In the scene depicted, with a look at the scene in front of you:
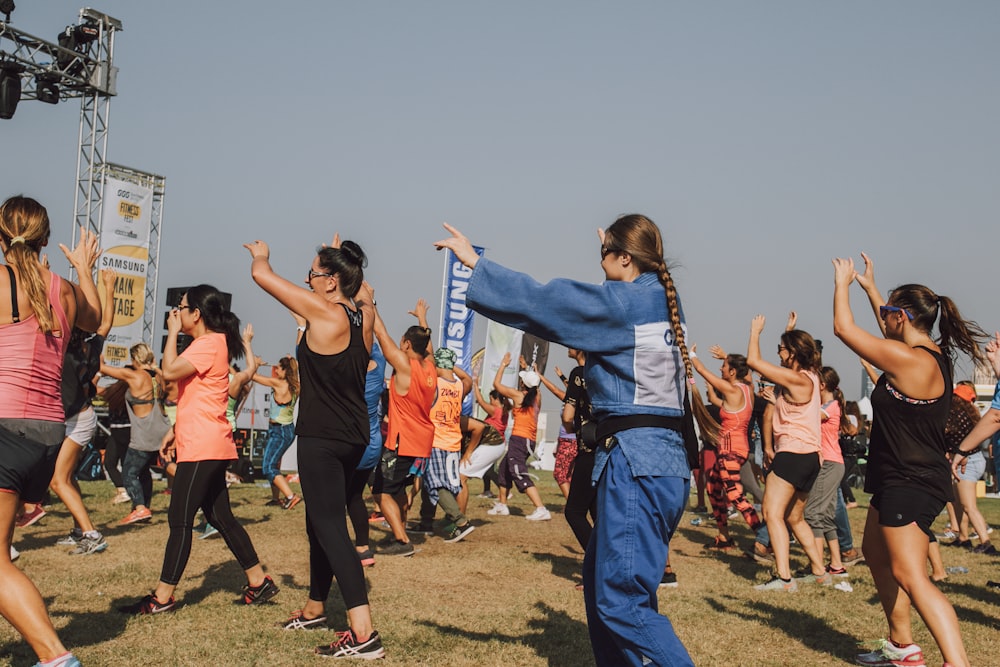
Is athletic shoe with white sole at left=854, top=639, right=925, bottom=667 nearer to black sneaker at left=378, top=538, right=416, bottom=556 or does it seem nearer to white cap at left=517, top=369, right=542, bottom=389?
black sneaker at left=378, top=538, right=416, bottom=556

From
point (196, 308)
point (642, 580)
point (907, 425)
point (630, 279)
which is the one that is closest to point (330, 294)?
Answer: point (196, 308)

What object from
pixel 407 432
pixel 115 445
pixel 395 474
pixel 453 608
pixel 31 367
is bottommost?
pixel 115 445

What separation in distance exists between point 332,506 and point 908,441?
10.1 feet

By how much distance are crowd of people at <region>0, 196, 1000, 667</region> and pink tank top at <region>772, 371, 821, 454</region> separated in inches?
0.7

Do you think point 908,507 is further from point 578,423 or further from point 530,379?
point 530,379

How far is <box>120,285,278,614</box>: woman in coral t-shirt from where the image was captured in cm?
573

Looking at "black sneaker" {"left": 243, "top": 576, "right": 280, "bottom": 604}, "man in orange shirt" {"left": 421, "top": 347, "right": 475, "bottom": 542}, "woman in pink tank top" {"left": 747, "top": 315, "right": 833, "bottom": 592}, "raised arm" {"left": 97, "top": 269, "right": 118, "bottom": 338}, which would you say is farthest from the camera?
"man in orange shirt" {"left": 421, "top": 347, "right": 475, "bottom": 542}

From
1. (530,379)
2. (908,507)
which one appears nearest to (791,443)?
(908,507)

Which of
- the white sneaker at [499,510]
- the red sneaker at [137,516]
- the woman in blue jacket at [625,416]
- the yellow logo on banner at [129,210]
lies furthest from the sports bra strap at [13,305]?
the yellow logo on banner at [129,210]

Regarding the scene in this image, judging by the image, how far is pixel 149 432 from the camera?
34.4ft

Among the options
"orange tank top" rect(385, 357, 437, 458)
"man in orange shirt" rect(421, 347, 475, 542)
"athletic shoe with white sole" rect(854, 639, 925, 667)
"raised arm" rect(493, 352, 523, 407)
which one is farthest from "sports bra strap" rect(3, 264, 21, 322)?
"raised arm" rect(493, 352, 523, 407)

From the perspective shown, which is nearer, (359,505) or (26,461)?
(26,461)

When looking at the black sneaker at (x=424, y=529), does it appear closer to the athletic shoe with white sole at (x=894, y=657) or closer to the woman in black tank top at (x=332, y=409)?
the woman in black tank top at (x=332, y=409)

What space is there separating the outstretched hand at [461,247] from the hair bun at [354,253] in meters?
1.74
